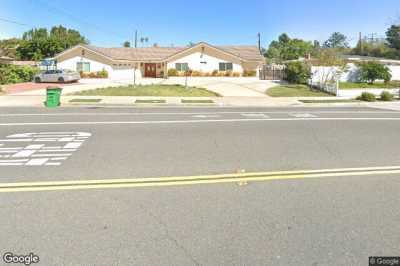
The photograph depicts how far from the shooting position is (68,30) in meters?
93.1

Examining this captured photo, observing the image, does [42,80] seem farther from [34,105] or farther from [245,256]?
[245,256]

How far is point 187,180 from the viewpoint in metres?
5.59

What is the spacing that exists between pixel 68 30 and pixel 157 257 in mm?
99335

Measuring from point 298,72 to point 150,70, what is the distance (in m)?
21.7

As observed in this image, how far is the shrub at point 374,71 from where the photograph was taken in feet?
114

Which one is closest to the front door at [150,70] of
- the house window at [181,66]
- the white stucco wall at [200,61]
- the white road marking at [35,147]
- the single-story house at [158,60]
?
the single-story house at [158,60]

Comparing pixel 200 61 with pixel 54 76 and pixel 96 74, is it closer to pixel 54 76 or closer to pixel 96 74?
pixel 96 74

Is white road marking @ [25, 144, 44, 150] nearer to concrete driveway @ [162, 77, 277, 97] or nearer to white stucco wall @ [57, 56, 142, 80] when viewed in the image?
concrete driveway @ [162, 77, 277, 97]

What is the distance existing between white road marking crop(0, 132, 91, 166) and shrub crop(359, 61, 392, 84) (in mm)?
32209

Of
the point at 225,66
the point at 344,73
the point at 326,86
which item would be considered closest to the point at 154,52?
the point at 225,66

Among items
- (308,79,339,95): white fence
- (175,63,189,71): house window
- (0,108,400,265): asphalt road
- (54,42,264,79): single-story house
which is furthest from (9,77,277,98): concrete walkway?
(0,108,400,265): asphalt road

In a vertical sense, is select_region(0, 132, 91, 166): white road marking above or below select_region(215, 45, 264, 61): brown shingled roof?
below

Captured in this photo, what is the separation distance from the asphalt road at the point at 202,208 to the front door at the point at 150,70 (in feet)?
135

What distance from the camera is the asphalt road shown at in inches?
137
